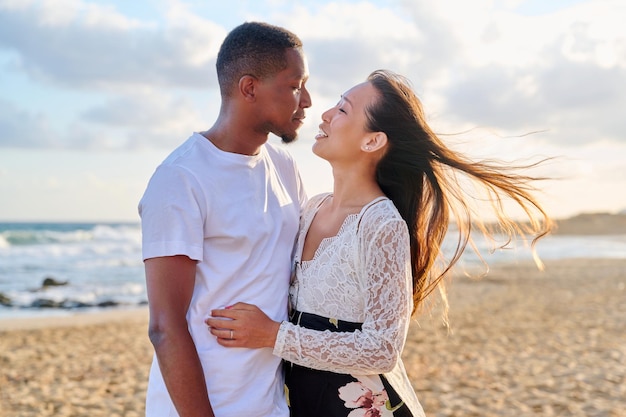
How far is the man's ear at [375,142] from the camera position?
2855 millimetres

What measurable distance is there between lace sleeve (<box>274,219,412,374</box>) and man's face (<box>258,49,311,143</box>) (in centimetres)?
53

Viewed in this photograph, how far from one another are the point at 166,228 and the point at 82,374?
6382 mm

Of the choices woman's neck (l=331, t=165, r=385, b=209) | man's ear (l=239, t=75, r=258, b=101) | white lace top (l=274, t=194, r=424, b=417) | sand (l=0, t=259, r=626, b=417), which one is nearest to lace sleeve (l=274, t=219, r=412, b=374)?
white lace top (l=274, t=194, r=424, b=417)

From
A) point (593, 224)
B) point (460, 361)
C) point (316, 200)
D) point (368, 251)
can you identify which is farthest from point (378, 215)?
point (593, 224)

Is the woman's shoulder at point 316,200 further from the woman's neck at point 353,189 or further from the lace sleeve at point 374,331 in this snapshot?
the lace sleeve at point 374,331

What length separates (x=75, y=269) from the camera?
2459 centimetres

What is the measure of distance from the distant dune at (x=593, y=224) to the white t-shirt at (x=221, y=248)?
51.6m

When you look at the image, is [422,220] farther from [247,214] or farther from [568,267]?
[568,267]

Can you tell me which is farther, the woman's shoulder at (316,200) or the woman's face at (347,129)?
the woman's shoulder at (316,200)

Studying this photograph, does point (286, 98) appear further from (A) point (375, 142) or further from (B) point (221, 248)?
(B) point (221, 248)

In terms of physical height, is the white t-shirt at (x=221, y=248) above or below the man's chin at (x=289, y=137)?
below

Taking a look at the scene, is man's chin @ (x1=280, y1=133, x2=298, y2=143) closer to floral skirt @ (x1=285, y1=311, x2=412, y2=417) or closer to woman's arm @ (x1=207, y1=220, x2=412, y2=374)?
woman's arm @ (x1=207, y1=220, x2=412, y2=374)

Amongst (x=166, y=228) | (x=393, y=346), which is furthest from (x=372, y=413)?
(x=166, y=228)

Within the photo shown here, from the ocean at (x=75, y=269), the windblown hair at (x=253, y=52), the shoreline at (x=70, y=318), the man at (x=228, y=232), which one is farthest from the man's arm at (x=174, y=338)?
the shoreline at (x=70, y=318)
